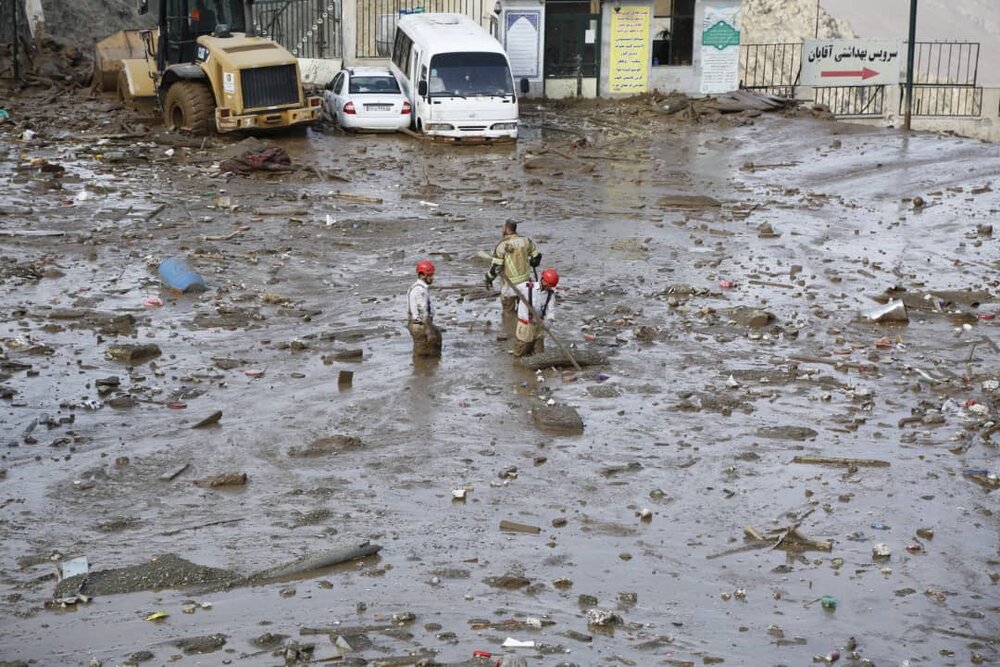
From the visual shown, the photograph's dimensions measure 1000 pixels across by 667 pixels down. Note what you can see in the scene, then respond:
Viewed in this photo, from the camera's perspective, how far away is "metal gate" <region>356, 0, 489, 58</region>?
32719 mm

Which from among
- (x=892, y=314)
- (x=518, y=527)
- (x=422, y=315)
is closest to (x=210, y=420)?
(x=422, y=315)

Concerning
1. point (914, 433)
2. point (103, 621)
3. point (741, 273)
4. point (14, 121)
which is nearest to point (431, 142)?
point (14, 121)

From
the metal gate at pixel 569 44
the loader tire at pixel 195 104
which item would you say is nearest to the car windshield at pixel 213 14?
the loader tire at pixel 195 104

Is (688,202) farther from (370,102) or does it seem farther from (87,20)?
(87,20)

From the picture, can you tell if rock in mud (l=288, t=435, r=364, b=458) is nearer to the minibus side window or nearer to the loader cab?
the loader cab

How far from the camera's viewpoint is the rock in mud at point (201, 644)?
7.78 metres

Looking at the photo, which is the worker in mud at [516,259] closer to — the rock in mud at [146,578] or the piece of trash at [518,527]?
the piece of trash at [518,527]

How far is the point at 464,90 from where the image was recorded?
26203 mm

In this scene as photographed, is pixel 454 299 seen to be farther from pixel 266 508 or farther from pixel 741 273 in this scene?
pixel 266 508

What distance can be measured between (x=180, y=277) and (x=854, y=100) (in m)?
22.6

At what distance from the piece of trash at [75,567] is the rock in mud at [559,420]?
431cm

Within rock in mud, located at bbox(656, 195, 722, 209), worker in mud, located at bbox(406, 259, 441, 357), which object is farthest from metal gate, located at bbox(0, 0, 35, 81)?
worker in mud, located at bbox(406, 259, 441, 357)

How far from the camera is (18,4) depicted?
112 ft

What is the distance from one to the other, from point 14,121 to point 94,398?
1622 cm
